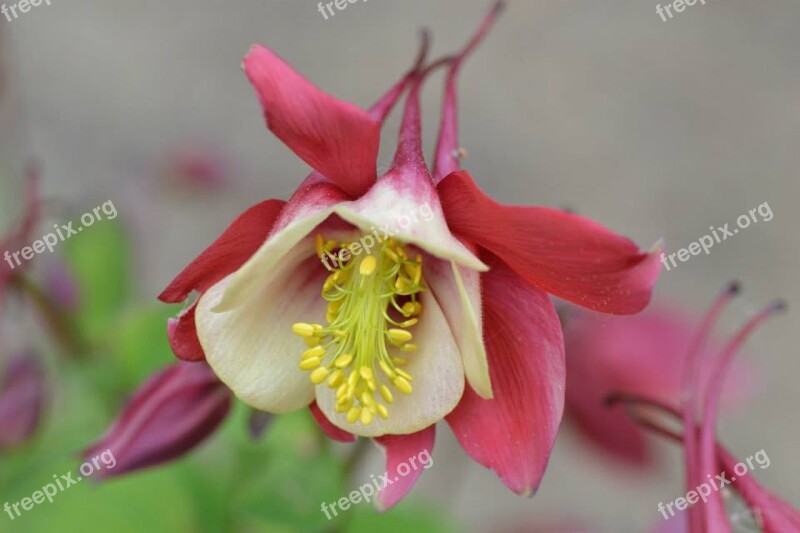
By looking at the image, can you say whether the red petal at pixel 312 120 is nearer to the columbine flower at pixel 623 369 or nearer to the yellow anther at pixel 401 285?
the yellow anther at pixel 401 285

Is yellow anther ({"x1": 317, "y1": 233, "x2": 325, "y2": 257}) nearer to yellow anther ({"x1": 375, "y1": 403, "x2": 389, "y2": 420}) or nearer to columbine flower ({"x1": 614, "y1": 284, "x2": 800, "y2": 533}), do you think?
yellow anther ({"x1": 375, "y1": 403, "x2": 389, "y2": 420})

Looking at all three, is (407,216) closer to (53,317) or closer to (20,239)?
(20,239)

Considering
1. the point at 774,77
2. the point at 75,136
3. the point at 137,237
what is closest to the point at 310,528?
the point at 137,237

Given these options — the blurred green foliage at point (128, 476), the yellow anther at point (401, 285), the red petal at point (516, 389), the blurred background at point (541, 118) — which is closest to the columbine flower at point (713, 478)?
the red petal at point (516, 389)

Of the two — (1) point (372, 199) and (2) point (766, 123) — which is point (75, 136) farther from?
(1) point (372, 199)

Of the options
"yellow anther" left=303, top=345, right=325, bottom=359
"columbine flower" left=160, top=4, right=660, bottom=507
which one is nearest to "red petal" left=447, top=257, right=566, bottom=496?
"columbine flower" left=160, top=4, right=660, bottom=507

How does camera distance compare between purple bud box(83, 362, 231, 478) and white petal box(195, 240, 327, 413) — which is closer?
white petal box(195, 240, 327, 413)
